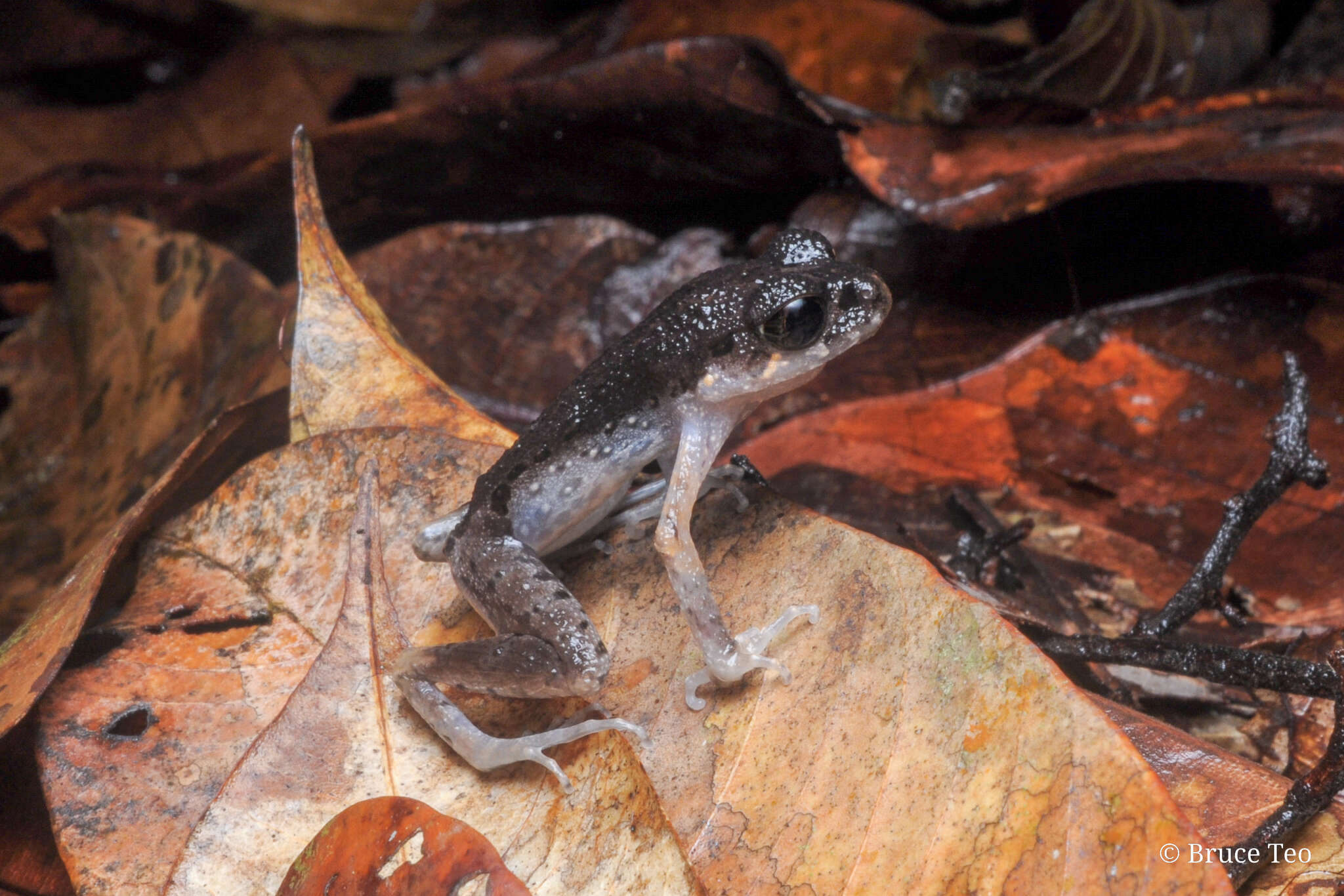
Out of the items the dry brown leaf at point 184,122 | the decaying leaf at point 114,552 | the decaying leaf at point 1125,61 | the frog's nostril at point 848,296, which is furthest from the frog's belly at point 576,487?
the dry brown leaf at point 184,122

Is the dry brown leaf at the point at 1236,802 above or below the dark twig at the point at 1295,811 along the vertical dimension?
below

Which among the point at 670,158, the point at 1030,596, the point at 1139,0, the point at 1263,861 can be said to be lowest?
the point at 1030,596

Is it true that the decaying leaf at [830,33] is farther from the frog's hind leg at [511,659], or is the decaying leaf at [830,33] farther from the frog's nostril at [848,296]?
the frog's hind leg at [511,659]

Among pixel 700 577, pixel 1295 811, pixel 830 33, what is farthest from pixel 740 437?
pixel 830 33

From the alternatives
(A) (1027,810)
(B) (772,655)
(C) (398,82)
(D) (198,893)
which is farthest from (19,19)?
(A) (1027,810)

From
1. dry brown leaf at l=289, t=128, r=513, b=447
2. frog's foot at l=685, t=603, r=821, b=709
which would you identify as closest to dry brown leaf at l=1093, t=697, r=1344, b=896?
frog's foot at l=685, t=603, r=821, b=709

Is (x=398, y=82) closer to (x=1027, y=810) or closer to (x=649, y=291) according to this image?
(x=649, y=291)

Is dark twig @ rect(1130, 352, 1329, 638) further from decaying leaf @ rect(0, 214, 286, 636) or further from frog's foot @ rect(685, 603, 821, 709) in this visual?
decaying leaf @ rect(0, 214, 286, 636)
